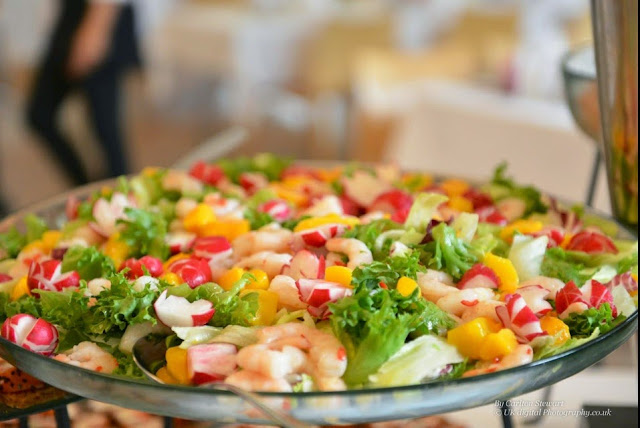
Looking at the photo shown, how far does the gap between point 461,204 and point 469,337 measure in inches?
15.0

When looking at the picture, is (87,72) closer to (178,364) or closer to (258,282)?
(258,282)

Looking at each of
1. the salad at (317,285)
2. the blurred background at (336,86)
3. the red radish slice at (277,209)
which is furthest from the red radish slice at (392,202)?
the blurred background at (336,86)

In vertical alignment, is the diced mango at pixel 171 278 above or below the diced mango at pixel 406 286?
below

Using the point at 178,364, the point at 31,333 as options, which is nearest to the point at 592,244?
the point at 178,364

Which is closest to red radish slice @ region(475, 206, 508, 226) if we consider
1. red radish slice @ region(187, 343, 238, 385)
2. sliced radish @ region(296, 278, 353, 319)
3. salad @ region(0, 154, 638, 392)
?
salad @ region(0, 154, 638, 392)

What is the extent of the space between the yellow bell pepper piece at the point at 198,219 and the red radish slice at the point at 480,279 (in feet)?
1.07

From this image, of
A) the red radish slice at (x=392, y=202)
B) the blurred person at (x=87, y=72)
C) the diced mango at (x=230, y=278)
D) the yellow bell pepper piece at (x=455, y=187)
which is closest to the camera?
the diced mango at (x=230, y=278)

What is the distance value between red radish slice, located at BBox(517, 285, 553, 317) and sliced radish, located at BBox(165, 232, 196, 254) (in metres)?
0.38

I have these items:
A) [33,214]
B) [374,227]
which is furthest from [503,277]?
[33,214]

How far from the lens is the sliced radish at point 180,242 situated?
95cm

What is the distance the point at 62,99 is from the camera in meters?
3.60

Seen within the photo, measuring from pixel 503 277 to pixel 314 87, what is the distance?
3.93 meters

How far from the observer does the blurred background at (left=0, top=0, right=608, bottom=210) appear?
2.68m

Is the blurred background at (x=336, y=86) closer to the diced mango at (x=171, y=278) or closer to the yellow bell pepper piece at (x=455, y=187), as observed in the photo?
the yellow bell pepper piece at (x=455, y=187)
